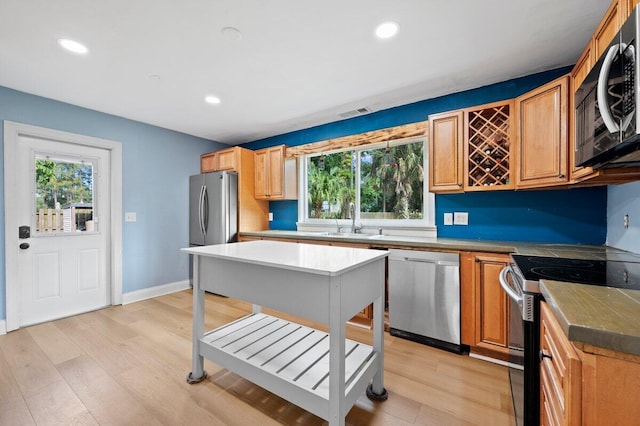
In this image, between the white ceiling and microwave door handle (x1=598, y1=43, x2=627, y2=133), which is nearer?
microwave door handle (x1=598, y1=43, x2=627, y2=133)

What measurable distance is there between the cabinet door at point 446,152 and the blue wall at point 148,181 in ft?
12.2

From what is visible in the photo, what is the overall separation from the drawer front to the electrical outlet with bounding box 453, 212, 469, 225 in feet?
5.78

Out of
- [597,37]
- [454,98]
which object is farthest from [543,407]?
[454,98]

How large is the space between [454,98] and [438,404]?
2.82 metres

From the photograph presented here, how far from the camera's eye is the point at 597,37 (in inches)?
57.8

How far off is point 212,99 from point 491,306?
347 cm

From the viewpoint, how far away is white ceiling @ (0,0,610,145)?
168 cm

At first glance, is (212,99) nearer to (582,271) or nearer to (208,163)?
(208,163)

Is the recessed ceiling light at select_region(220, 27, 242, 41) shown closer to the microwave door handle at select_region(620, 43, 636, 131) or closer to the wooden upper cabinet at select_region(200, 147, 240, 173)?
the microwave door handle at select_region(620, 43, 636, 131)

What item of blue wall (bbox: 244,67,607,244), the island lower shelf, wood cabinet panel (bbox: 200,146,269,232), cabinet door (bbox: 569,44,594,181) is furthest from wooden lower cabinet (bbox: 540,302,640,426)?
wood cabinet panel (bbox: 200,146,269,232)

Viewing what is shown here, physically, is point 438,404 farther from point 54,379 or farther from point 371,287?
point 54,379

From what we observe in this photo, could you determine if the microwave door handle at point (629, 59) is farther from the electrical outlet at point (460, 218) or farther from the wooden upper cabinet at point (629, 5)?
the electrical outlet at point (460, 218)

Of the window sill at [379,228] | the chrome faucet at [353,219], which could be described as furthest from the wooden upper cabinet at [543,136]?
the chrome faucet at [353,219]

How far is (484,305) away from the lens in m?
2.16
